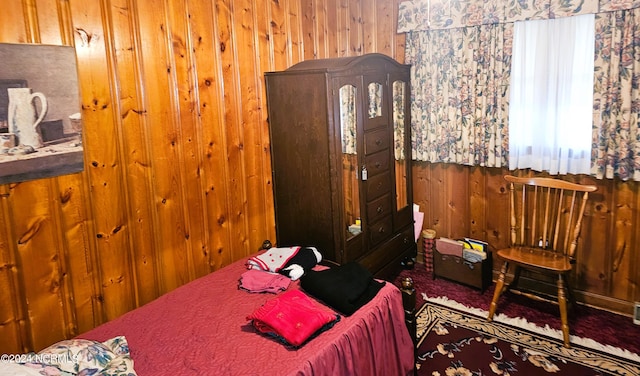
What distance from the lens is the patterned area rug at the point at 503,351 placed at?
2.59 meters

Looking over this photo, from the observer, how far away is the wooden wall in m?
2.09

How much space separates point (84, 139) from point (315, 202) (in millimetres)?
1439

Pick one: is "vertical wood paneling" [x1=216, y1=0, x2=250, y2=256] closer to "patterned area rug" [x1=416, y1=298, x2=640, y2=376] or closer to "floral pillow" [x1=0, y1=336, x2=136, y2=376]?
"floral pillow" [x1=0, y1=336, x2=136, y2=376]

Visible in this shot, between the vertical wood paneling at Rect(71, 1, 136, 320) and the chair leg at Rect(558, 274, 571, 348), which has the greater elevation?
the vertical wood paneling at Rect(71, 1, 136, 320)

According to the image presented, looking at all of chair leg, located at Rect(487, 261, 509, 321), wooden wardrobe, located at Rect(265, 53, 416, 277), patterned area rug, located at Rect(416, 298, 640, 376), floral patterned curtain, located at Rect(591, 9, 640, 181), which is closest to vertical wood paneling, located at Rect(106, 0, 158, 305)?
wooden wardrobe, located at Rect(265, 53, 416, 277)

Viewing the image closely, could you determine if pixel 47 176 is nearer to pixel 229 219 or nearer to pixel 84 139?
pixel 84 139

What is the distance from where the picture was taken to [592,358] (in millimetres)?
2658

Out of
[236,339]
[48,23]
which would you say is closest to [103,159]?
[48,23]

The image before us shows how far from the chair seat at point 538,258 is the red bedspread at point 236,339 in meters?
1.06

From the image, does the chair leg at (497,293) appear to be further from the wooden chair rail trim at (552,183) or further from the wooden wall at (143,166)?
the wooden wall at (143,166)

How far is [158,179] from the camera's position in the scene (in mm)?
2559

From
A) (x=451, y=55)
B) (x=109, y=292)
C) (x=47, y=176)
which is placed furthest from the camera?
(x=451, y=55)

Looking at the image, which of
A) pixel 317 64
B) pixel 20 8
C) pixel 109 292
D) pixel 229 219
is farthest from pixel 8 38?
pixel 317 64

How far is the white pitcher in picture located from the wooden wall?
7.5 inches
